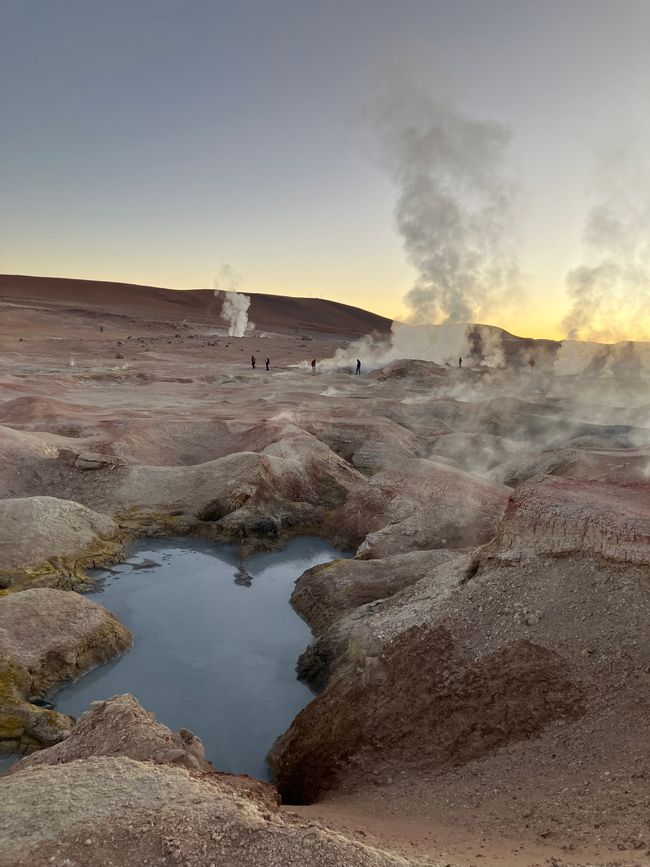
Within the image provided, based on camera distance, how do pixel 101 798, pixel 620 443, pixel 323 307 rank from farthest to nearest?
pixel 323 307
pixel 620 443
pixel 101 798

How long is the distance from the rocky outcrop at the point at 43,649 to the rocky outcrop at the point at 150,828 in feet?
12.8

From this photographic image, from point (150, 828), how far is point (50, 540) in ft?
41.1

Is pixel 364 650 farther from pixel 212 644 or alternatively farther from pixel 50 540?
pixel 50 540

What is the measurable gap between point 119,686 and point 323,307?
6136 inches

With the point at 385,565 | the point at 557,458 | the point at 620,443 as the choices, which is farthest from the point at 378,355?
the point at 385,565

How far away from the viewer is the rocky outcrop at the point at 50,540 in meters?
16.0

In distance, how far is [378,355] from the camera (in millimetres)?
72000

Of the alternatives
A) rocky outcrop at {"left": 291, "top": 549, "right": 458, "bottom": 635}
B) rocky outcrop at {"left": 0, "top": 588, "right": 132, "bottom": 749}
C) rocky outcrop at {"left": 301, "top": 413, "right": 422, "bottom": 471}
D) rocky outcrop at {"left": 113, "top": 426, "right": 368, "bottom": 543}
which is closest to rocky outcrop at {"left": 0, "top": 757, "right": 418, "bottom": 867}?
rocky outcrop at {"left": 0, "top": 588, "right": 132, "bottom": 749}

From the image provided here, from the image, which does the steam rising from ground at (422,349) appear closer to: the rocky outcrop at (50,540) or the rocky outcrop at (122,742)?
the rocky outcrop at (50,540)

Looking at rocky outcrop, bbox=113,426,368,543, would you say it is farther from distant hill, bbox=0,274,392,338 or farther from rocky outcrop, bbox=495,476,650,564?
distant hill, bbox=0,274,392,338

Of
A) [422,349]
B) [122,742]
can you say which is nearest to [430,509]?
[122,742]

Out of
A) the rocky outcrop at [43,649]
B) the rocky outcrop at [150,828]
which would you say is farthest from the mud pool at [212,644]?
the rocky outcrop at [150,828]

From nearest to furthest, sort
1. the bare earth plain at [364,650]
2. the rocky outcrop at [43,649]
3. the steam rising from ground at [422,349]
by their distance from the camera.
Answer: the bare earth plain at [364,650], the rocky outcrop at [43,649], the steam rising from ground at [422,349]

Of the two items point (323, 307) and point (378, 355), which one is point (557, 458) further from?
point (323, 307)
